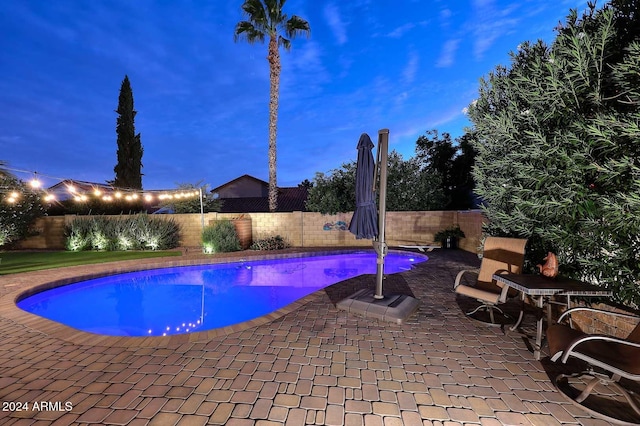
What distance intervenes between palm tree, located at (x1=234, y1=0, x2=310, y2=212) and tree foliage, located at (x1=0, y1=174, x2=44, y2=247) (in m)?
10.9

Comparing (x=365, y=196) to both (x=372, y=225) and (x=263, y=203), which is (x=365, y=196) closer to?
(x=372, y=225)

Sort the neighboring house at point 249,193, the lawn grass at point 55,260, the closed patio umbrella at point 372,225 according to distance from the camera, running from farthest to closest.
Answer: the neighboring house at point 249,193
the lawn grass at point 55,260
the closed patio umbrella at point 372,225

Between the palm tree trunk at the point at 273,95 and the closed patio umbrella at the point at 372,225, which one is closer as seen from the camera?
the closed patio umbrella at the point at 372,225

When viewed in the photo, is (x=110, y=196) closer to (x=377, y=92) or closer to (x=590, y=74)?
(x=590, y=74)

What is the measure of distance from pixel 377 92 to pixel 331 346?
3296cm

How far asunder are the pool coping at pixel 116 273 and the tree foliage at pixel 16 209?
5.91 m

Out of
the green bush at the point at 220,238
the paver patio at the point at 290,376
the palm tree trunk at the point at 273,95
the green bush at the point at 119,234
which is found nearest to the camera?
the paver patio at the point at 290,376

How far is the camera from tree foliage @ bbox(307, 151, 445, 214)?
1321cm

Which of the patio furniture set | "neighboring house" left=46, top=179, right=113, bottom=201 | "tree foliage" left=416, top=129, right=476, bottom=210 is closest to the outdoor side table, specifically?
the patio furniture set

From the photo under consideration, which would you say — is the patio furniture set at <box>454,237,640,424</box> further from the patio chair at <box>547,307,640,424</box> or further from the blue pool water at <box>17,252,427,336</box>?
the blue pool water at <box>17,252,427,336</box>

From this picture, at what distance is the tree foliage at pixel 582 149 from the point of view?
8.86 ft

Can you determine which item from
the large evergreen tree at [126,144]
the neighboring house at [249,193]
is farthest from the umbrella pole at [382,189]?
the large evergreen tree at [126,144]

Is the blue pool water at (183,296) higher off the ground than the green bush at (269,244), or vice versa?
the green bush at (269,244)

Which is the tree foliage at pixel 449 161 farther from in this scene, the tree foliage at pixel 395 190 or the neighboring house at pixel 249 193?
the neighboring house at pixel 249 193
